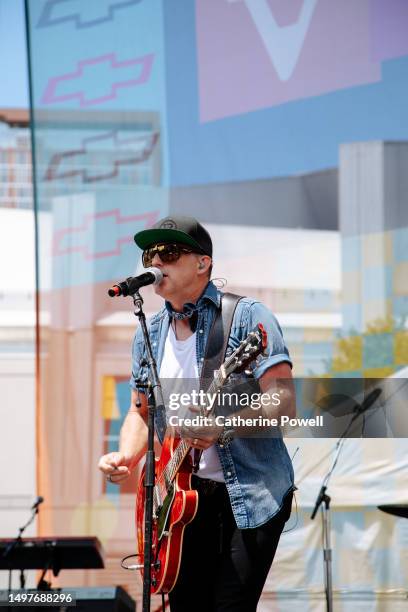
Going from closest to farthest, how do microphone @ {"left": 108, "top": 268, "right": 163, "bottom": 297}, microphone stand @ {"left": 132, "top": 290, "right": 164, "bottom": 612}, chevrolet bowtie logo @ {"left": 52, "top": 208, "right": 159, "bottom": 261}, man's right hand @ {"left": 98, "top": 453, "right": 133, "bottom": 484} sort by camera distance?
1. microphone stand @ {"left": 132, "top": 290, "right": 164, "bottom": 612}
2. microphone @ {"left": 108, "top": 268, "right": 163, "bottom": 297}
3. man's right hand @ {"left": 98, "top": 453, "right": 133, "bottom": 484}
4. chevrolet bowtie logo @ {"left": 52, "top": 208, "right": 159, "bottom": 261}

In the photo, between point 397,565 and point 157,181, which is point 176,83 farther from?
point 397,565

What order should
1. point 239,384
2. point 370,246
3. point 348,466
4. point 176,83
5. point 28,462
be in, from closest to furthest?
point 239,384
point 348,466
point 370,246
point 176,83
point 28,462

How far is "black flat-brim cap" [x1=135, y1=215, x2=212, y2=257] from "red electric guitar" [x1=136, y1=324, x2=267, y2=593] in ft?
1.38

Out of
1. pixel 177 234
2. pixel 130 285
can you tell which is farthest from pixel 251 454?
pixel 177 234

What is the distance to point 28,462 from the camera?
658 cm

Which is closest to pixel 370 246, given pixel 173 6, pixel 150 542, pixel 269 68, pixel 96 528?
pixel 269 68

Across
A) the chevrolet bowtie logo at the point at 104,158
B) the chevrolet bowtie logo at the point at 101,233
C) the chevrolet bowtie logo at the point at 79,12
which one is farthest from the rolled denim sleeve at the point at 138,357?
the chevrolet bowtie logo at the point at 79,12

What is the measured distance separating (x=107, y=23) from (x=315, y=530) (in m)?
3.42

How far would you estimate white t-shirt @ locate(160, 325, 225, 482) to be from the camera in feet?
9.47

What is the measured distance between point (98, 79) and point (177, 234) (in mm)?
2951

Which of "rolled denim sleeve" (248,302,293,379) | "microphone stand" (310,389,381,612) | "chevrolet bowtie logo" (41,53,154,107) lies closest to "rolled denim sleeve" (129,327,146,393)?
"rolled denim sleeve" (248,302,293,379)

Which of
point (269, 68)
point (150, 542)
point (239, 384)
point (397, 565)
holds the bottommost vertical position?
point (397, 565)

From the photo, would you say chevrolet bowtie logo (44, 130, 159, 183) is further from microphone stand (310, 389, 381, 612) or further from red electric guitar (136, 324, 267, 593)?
red electric guitar (136, 324, 267, 593)

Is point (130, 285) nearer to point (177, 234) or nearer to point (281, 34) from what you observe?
point (177, 234)
